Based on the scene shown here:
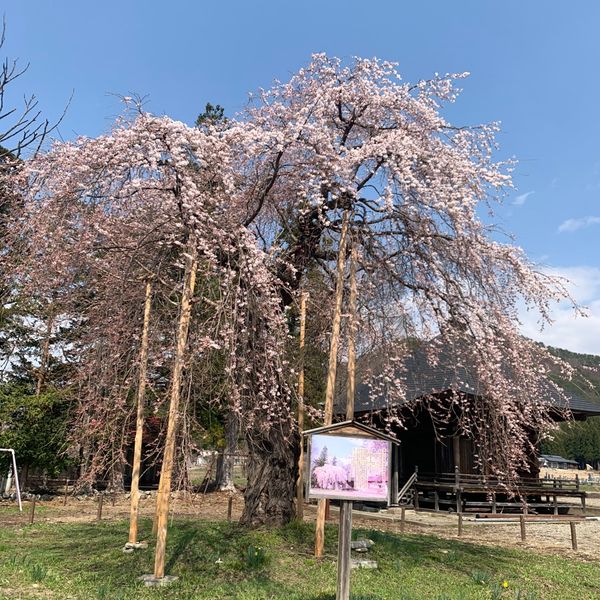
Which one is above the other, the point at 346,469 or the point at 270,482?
the point at 346,469

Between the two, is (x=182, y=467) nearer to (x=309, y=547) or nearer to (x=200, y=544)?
(x=200, y=544)

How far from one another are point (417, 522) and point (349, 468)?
11.2 m

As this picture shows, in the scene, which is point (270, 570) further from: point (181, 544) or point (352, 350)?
point (352, 350)

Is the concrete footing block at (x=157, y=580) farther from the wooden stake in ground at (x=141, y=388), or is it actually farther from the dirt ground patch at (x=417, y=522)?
the dirt ground patch at (x=417, y=522)

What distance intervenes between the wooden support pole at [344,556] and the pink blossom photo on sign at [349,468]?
0.22m

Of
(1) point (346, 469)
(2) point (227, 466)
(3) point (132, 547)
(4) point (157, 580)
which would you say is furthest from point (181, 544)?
(2) point (227, 466)

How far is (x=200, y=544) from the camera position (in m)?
8.29

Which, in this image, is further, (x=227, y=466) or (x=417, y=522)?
(x=227, y=466)

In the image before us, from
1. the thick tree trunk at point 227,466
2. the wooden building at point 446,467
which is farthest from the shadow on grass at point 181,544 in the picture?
the thick tree trunk at point 227,466

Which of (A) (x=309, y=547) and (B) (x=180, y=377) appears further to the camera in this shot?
(A) (x=309, y=547)

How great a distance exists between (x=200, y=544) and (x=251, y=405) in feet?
7.27

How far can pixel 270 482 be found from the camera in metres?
9.38

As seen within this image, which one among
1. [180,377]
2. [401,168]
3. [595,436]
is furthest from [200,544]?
[595,436]

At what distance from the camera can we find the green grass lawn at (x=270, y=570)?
6.25 metres
